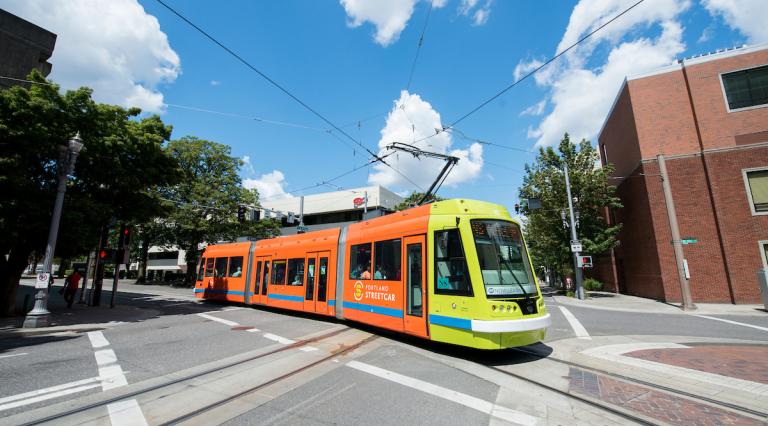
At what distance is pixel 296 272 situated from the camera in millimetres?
12867

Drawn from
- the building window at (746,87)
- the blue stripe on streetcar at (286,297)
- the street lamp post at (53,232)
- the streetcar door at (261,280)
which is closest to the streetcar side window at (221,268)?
the streetcar door at (261,280)

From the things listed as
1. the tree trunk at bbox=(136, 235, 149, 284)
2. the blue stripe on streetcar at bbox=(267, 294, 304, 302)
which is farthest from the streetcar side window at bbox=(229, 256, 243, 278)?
the tree trunk at bbox=(136, 235, 149, 284)

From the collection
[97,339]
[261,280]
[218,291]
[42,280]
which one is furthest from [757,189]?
[42,280]

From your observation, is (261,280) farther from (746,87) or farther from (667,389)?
(746,87)

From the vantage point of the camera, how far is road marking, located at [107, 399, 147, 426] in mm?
4066

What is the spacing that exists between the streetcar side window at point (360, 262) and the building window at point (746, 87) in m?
23.3

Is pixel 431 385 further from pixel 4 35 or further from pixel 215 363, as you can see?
pixel 4 35

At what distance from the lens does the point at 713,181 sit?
18.9 meters

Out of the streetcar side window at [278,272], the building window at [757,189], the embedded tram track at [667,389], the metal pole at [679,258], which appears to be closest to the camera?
the embedded tram track at [667,389]

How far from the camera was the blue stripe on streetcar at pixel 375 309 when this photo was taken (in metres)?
8.11

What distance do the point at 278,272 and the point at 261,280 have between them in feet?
5.38

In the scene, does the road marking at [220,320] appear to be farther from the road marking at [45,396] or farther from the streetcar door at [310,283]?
the road marking at [45,396]

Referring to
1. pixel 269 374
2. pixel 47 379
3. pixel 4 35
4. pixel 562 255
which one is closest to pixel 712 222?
pixel 562 255

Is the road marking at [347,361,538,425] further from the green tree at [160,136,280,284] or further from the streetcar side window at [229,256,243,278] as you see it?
the green tree at [160,136,280,284]
